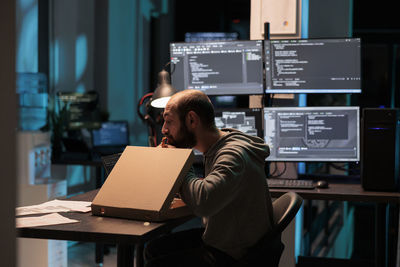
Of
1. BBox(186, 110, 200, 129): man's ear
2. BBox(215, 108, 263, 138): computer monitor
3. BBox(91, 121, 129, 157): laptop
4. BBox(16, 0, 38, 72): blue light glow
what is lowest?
BBox(91, 121, 129, 157): laptop

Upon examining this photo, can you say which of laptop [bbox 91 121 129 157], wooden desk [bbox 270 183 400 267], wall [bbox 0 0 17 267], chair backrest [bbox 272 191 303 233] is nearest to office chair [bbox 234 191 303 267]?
chair backrest [bbox 272 191 303 233]

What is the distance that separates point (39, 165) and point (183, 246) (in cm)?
207

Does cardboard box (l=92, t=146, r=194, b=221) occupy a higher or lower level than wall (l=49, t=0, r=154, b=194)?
lower

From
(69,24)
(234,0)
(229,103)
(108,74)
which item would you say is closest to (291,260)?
(69,24)

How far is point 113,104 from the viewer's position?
6281 mm

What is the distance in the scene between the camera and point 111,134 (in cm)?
495

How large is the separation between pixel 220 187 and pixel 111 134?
3502 mm

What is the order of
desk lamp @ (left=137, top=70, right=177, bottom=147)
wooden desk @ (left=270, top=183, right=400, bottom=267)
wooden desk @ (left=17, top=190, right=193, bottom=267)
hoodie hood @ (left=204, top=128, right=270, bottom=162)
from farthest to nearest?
desk lamp @ (left=137, top=70, right=177, bottom=147) → wooden desk @ (left=270, top=183, right=400, bottom=267) → hoodie hood @ (left=204, top=128, right=270, bottom=162) → wooden desk @ (left=17, top=190, right=193, bottom=267)

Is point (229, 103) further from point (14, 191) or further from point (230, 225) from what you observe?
point (14, 191)

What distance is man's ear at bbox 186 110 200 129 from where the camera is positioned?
179 cm

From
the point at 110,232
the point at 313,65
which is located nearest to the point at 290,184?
Result: the point at 313,65

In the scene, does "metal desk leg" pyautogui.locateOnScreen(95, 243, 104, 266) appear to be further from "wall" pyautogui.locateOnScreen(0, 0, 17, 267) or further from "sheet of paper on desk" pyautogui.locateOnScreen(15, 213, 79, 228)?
"wall" pyautogui.locateOnScreen(0, 0, 17, 267)

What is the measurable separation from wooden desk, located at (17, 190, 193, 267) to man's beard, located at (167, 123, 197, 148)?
0.28 metres

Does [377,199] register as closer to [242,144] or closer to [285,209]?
[285,209]
